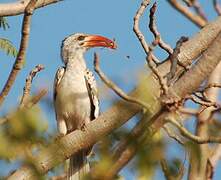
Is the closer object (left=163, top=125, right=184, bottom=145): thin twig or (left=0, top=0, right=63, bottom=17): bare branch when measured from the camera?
(left=163, top=125, right=184, bottom=145): thin twig

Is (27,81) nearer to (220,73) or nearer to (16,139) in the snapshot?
(220,73)

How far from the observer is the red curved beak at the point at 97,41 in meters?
6.15

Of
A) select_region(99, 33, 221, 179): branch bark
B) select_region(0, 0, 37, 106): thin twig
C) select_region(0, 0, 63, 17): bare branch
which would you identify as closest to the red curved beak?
select_region(0, 0, 63, 17): bare branch

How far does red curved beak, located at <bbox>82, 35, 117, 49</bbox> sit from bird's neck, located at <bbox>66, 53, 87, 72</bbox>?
0.18 meters

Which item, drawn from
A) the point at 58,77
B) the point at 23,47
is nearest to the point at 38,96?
the point at 23,47

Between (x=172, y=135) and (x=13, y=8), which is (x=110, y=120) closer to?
(x=172, y=135)

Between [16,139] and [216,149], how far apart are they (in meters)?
1.52

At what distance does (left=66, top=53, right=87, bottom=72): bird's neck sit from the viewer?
715 centimetres

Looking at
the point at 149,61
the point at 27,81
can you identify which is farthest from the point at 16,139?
the point at 27,81

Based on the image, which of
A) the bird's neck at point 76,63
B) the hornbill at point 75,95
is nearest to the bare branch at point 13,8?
the hornbill at point 75,95

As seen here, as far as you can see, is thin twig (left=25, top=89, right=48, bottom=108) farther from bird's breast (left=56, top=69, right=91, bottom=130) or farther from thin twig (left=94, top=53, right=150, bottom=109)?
bird's breast (left=56, top=69, right=91, bottom=130)

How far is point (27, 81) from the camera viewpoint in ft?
12.9

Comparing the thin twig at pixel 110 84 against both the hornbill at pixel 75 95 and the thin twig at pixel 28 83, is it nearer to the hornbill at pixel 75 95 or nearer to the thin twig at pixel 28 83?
the thin twig at pixel 28 83

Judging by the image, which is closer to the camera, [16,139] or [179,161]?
[16,139]
